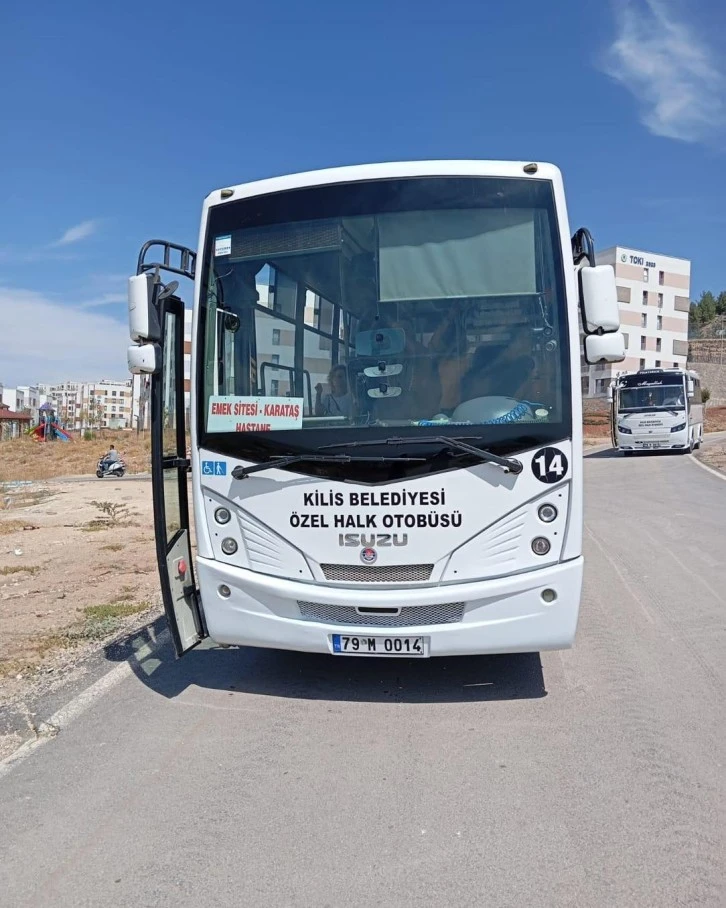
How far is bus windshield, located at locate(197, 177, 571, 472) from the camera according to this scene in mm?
5102

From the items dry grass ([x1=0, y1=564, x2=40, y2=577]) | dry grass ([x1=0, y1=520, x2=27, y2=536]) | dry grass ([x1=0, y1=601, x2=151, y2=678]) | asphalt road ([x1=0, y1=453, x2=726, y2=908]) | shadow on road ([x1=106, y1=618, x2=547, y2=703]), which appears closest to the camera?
asphalt road ([x1=0, y1=453, x2=726, y2=908])

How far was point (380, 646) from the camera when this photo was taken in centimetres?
507

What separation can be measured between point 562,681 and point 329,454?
2.27 metres

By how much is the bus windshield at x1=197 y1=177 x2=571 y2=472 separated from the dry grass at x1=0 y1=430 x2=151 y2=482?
2459 cm

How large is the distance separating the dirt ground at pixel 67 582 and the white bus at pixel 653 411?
20.6 m

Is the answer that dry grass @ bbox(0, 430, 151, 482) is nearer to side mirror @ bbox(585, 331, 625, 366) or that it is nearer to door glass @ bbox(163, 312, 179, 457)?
door glass @ bbox(163, 312, 179, 457)

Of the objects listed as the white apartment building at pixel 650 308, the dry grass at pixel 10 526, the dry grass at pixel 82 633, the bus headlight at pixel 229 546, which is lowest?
the dry grass at pixel 10 526

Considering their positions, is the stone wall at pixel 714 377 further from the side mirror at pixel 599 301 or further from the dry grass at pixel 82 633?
the side mirror at pixel 599 301

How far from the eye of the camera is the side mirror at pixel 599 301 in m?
5.14

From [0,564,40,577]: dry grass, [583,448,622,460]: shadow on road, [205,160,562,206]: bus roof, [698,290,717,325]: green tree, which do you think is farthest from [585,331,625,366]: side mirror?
[698,290,717,325]: green tree

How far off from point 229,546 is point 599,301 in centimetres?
283

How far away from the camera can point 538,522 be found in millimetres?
4969

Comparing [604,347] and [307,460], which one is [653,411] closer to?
[604,347]

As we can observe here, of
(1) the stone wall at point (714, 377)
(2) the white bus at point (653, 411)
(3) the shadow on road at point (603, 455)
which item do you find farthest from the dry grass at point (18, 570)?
(1) the stone wall at point (714, 377)
